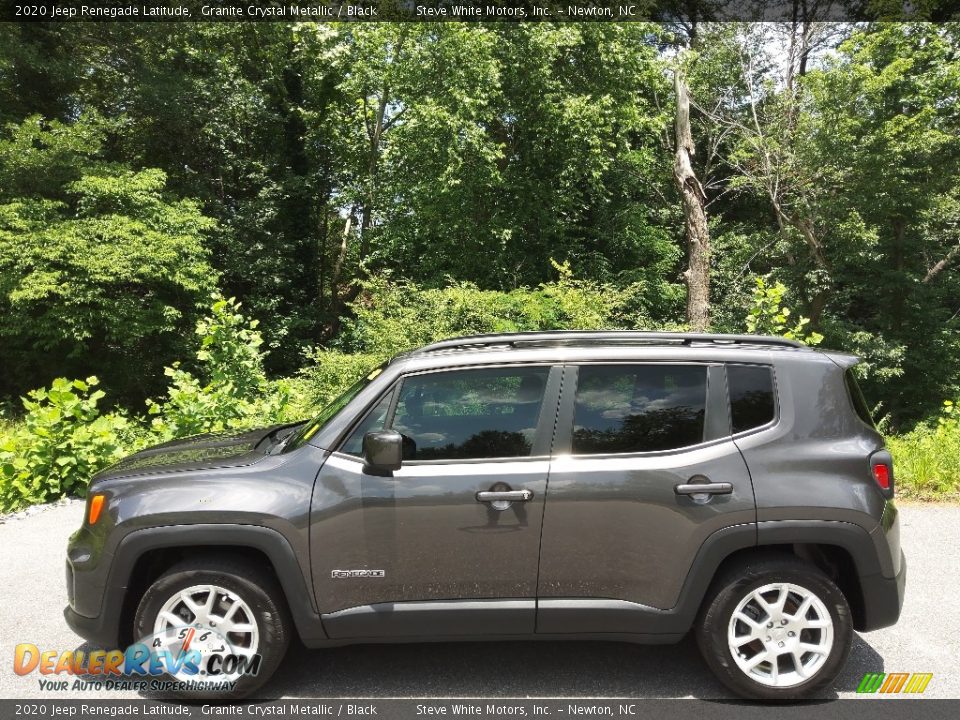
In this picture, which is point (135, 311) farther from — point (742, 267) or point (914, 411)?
point (914, 411)

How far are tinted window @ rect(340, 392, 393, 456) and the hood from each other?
518mm

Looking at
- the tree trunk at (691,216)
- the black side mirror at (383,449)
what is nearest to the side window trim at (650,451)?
the black side mirror at (383,449)

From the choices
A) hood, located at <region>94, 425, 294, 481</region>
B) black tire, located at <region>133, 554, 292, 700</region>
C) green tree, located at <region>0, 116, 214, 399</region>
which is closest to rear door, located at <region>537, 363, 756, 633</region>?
black tire, located at <region>133, 554, 292, 700</region>

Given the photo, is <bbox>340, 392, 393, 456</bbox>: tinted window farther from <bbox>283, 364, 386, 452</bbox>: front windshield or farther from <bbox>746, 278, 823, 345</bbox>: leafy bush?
<bbox>746, 278, 823, 345</bbox>: leafy bush

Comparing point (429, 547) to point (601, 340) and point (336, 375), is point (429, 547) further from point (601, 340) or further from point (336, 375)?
point (336, 375)

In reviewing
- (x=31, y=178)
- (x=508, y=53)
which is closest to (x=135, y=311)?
(x=31, y=178)

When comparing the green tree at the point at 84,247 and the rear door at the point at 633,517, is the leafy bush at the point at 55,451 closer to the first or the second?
the rear door at the point at 633,517

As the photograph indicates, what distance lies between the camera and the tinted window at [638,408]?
3525 millimetres

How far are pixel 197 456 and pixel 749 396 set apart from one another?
2.92 metres

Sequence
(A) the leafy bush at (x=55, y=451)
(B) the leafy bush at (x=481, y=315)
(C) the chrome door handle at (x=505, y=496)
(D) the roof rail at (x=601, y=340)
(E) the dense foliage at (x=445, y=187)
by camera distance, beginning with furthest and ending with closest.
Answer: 1. (E) the dense foliage at (x=445, y=187)
2. (B) the leafy bush at (x=481, y=315)
3. (A) the leafy bush at (x=55, y=451)
4. (D) the roof rail at (x=601, y=340)
5. (C) the chrome door handle at (x=505, y=496)

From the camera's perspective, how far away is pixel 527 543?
11.2 ft

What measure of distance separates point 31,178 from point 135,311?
3.54 metres

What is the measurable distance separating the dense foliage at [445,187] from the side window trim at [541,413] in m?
7.85

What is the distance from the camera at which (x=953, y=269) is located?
19.6m
